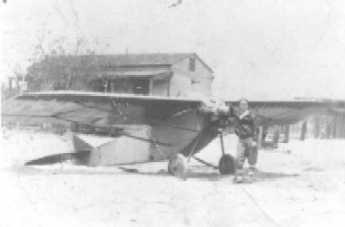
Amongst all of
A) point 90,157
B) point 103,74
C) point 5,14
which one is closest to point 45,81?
point 103,74

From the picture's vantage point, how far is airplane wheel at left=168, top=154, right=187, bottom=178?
10798 millimetres

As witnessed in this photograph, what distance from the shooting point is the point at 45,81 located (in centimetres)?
3459

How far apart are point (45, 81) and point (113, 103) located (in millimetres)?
25244

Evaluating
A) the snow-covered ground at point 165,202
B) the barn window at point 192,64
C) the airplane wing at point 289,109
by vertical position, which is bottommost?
the snow-covered ground at point 165,202

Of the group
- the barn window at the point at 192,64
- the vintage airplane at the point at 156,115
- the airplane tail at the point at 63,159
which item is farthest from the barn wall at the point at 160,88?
the vintage airplane at the point at 156,115

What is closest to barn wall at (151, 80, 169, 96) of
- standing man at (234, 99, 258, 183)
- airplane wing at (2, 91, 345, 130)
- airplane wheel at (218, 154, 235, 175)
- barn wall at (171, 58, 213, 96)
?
barn wall at (171, 58, 213, 96)

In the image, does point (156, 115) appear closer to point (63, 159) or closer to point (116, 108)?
point (116, 108)

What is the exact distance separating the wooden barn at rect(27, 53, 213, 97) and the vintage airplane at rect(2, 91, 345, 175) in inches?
829

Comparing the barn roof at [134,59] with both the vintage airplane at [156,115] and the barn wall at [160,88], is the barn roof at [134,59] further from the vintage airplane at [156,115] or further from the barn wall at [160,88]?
the vintage airplane at [156,115]

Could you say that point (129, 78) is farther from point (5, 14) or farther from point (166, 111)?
point (5, 14)

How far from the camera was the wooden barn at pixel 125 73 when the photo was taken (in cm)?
3459

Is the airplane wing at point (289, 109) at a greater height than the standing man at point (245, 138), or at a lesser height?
greater

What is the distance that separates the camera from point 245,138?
10.0 metres

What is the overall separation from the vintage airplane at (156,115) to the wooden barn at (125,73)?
2105 centimetres
